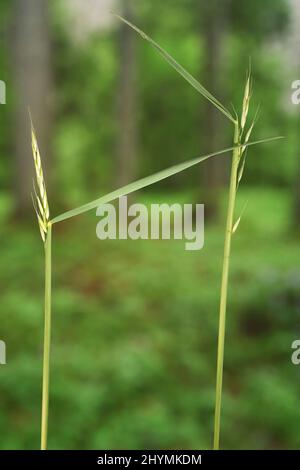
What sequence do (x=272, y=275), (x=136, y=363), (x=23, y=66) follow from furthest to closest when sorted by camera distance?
(x=23, y=66) < (x=272, y=275) < (x=136, y=363)

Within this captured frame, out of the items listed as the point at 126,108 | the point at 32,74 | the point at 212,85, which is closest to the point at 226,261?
the point at 32,74

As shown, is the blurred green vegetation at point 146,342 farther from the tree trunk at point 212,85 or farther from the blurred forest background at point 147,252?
the tree trunk at point 212,85

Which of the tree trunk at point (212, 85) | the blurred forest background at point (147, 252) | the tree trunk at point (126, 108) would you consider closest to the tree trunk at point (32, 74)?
the blurred forest background at point (147, 252)

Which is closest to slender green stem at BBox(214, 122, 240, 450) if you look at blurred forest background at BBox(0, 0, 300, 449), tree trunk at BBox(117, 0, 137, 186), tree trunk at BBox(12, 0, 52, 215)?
blurred forest background at BBox(0, 0, 300, 449)
